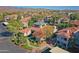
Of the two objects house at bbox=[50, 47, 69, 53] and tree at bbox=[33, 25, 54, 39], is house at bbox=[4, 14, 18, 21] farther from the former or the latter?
house at bbox=[50, 47, 69, 53]

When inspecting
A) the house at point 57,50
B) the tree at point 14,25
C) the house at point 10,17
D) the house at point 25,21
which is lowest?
the house at point 57,50

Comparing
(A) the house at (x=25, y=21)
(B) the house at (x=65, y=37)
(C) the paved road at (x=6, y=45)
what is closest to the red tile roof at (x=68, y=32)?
(B) the house at (x=65, y=37)

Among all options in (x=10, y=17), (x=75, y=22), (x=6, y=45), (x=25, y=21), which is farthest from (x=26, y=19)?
(x=75, y=22)

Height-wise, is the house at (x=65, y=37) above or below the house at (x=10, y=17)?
below

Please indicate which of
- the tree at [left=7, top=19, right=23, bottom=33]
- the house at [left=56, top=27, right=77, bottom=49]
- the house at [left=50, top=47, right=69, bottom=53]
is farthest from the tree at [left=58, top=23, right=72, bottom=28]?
the tree at [left=7, top=19, right=23, bottom=33]

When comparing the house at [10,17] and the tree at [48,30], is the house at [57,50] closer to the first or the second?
the tree at [48,30]

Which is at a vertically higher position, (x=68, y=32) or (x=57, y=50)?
(x=68, y=32)

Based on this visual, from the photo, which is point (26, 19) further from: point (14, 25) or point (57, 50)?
point (57, 50)
